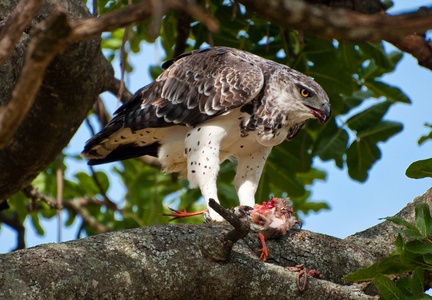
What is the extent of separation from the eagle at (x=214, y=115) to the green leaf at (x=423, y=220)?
5.56ft

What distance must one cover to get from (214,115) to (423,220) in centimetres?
202

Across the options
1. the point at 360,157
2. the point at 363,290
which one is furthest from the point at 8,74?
the point at 360,157

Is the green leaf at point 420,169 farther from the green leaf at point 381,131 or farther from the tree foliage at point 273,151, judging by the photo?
the green leaf at point 381,131

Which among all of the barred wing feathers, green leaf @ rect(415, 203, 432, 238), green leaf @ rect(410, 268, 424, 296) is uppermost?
the barred wing feathers

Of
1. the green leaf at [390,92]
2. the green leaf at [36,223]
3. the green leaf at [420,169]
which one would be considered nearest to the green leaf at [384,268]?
the green leaf at [420,169]

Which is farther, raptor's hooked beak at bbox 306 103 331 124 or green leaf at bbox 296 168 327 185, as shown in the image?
green leaf at bbox 296 168 327 185

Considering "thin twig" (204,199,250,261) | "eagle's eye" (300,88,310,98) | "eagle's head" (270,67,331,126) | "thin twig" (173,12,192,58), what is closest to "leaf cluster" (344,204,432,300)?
"thin twig" (204,199,250,261)

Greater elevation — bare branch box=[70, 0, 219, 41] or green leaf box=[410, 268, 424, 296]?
bare branch box=[70, 0, 219, 41]

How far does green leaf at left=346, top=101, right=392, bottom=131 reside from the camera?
5773 mm

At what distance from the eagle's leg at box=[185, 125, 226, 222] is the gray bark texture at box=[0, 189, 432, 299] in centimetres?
91

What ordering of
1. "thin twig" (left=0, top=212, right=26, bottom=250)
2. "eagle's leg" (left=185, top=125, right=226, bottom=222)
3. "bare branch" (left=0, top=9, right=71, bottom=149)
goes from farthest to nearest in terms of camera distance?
"thin twig" (left=0, top=212, right=26, bottom=250)
"eagle's leg" (left=185, top=125, right=226, bottom=222)
"bare branch" (left=0, top=9, right=71, bottom=149)

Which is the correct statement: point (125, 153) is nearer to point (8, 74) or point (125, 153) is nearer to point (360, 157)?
point (8, 74)

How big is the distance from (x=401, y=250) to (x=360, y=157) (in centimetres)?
267

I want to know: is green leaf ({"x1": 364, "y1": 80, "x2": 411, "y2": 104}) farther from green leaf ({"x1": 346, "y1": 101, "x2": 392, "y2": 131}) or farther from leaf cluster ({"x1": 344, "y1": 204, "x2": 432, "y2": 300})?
leaf cluster ({"x1": 344, "y1": 204, "x2": 432, "y2": 300})
